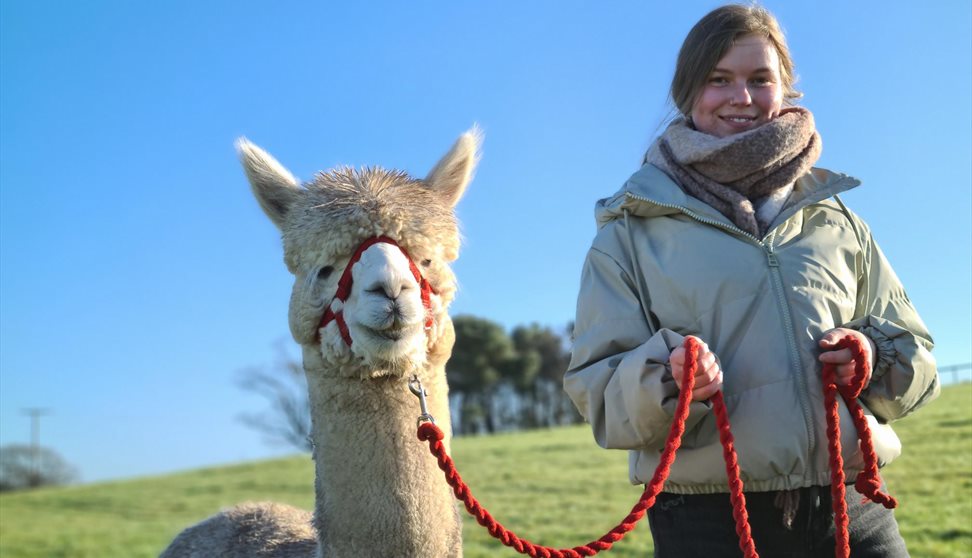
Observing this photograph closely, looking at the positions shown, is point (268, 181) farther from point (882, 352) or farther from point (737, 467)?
point (882, 352)

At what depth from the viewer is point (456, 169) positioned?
351 centimetres

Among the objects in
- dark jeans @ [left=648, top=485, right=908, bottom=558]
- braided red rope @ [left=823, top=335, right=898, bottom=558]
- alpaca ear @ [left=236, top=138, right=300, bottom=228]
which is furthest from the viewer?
alpaca ear @ [left=236, top=138, right=300, bottom=228]

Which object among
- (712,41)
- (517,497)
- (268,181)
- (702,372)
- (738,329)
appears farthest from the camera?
(517,497)

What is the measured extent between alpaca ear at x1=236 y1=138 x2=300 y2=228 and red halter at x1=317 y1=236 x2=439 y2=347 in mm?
700

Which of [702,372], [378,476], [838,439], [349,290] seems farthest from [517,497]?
[702,372]

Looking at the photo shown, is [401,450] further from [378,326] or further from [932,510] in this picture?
[932,510]

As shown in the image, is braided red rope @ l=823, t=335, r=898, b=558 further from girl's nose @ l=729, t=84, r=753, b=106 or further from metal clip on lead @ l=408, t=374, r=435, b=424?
metal clip on lead @ l=408, t=374, r=435, b=424

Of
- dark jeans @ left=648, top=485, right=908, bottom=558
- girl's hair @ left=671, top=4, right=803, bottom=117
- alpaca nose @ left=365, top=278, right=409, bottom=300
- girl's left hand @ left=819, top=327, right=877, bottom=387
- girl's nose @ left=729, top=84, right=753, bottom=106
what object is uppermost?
girl's hair @ left=671, top=4, right=803, bottom=117

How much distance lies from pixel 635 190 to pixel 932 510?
561 centimetres

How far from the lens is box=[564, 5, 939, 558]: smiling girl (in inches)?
94.1

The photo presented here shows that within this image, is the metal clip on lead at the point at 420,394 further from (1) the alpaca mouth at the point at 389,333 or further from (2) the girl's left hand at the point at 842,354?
(2) the girl's left hand at the point at 842,354

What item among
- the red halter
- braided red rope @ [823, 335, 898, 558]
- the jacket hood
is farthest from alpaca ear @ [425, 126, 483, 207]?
braided red rope @ [823, 335, 898, 558]

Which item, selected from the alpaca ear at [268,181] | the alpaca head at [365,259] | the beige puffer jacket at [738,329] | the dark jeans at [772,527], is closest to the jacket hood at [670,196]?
the beige puffer jacket at [738,329]

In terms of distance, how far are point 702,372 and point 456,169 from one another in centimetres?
165
